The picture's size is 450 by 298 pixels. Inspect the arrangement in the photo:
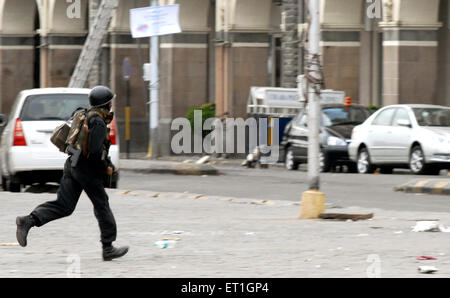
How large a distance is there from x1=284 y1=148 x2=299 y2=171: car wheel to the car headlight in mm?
1423

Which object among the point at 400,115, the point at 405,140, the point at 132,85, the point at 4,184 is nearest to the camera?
the point at 4,184

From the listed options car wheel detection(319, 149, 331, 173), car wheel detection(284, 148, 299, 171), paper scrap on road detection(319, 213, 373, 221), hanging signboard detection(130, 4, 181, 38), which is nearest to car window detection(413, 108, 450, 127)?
car wheel detection(319, 149, 331, 173)

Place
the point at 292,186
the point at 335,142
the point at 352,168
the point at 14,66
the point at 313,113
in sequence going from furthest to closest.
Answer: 1. the point at 14,66
2. the point at 352,168
3. the point at 335,142
4. the point at 292,186
5. the point at 313,113

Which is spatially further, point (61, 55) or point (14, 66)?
point (14, 66)

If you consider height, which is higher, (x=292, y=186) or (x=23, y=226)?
(x=23, y=226)

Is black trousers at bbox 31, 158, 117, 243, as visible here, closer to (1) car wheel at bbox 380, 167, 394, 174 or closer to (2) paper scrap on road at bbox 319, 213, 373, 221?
(2) paper scrap on road at bbox 319, 213, 373, 221

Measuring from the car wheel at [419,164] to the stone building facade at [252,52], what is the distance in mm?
6954

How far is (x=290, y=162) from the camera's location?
30.1 meters

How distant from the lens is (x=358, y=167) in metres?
27.9

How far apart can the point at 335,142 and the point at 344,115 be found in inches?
45.6

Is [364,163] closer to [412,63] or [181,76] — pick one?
[412,63]

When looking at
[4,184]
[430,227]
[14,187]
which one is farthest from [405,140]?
[430,227]
